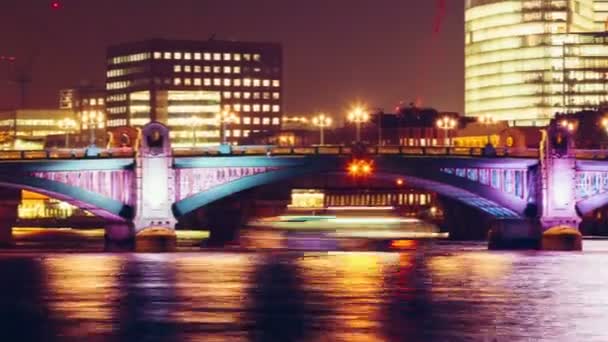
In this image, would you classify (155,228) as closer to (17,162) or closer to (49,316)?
(17,162)

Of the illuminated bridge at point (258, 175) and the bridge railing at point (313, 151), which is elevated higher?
the bridge railing at point (313, 151)

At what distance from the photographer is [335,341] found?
53844 mm

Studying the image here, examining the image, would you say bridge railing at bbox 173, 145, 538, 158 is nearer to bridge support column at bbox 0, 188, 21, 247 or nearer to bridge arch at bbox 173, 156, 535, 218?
bridge arch at bbox 173, 156, 535, 218

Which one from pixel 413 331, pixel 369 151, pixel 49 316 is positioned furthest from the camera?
pixel 369 151

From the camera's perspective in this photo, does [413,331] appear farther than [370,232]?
No

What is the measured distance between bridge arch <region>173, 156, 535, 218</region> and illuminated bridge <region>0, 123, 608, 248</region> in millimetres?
72

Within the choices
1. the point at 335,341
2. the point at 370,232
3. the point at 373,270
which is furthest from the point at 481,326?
the point at 370,232

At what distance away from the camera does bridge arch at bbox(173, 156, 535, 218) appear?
11925cm

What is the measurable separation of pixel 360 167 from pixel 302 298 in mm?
45534

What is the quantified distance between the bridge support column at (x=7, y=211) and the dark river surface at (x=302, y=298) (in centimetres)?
2625

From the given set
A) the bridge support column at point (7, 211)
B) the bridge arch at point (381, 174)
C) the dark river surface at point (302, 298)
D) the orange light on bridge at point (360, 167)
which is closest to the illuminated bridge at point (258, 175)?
the bridge arch at point (381, 174)

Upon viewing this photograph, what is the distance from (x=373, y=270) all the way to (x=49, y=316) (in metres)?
32.6

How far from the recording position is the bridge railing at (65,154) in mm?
115688

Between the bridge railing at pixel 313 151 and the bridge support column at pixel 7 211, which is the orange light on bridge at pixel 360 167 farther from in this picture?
the bridge support column at pixel 7 211
